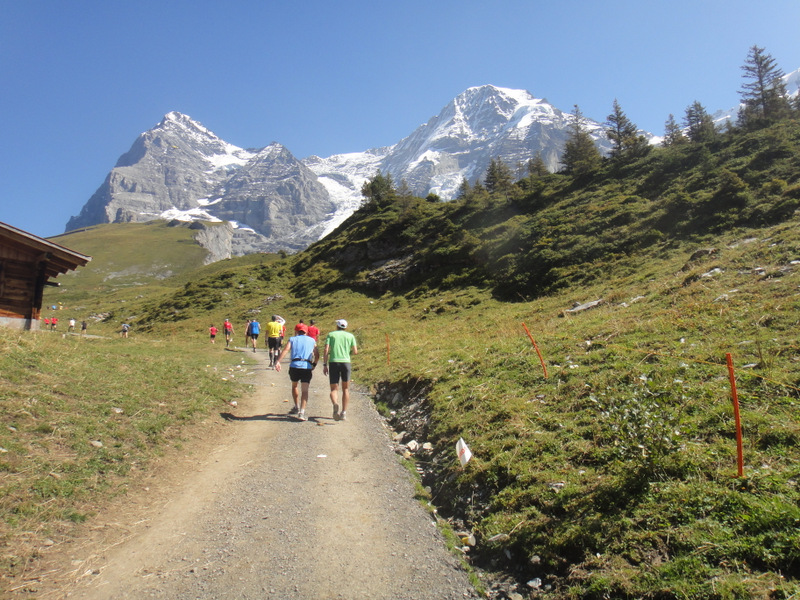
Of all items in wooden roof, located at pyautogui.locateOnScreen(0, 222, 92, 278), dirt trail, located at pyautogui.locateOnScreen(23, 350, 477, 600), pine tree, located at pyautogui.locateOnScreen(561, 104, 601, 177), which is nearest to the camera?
dirt trail, located at pyautogui.locateOnScreen(23, 350, 477, 600)

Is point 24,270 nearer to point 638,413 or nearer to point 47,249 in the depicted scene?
point 47,249

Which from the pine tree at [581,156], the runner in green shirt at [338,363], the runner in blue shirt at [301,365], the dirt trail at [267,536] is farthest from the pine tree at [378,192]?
the dirt trail at [267,536]

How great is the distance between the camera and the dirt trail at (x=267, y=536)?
432 centimetres

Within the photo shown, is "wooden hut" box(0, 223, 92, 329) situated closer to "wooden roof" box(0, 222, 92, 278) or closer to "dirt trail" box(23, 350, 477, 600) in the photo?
"wooden roof" box(0, 222, 92, 278)

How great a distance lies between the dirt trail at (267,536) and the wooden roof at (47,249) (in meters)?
15.7

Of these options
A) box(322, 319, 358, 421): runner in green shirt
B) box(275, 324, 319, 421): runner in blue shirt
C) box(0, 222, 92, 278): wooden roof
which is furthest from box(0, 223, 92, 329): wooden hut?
box(322, 319, 358, 421): runner in green shirt

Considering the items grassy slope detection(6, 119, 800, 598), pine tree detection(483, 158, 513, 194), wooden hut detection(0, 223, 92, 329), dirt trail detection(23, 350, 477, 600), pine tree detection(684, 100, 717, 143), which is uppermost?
pine tree detection(684, 100, 717, 143)

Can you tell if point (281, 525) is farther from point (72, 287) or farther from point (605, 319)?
point (72, 287)

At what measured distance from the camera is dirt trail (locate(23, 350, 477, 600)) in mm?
4320

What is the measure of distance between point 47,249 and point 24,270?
5.44 ft

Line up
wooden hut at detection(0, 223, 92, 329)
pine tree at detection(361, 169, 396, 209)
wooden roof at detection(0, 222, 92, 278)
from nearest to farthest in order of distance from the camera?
wooden roof at detection(0, 222, 92, 278) → wooden hut at detection(0, 223, 92, 329) → pine tree at detection(361, 169, 396, 209)

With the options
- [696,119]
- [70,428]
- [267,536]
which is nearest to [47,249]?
[70,428]

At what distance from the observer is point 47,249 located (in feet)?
60.1

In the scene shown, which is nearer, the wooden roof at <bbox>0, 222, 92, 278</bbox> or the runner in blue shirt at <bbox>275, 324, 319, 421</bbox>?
the runner in blue shirt at <bbox>275, 324, 319, 421</bbox>
